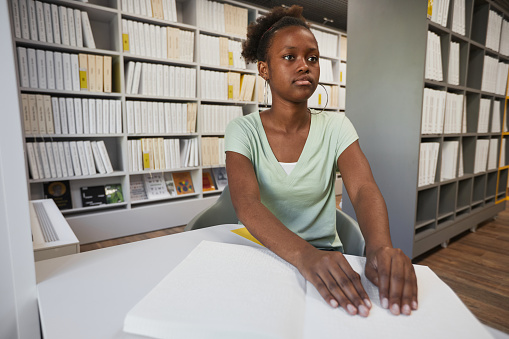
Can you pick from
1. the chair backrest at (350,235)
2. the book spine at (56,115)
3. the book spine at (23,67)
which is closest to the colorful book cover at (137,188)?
the book spine at (56,115)

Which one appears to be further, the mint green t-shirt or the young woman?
the mint green t-shirt


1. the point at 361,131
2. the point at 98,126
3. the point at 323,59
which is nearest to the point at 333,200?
the point at 361,131

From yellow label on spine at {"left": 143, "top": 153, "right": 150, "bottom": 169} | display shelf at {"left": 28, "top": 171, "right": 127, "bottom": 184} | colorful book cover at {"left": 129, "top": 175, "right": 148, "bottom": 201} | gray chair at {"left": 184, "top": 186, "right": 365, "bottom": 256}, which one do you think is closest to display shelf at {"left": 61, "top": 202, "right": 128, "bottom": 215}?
colorful book cover at {"left": 129, "top": 175, "right": 148, "bottom": 201}

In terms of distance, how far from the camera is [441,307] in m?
0.48

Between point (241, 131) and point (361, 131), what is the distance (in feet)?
5.76

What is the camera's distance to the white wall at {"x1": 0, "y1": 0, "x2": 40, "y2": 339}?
0.51 m

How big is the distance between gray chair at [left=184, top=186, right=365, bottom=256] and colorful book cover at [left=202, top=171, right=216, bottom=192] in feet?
7.41

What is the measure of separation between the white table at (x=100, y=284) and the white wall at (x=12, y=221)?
39 millimetres

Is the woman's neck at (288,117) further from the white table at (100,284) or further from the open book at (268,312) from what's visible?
the open book at (268,312)

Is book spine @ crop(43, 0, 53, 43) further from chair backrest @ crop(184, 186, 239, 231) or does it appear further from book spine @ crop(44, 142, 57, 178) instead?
chair backrest @ crop(184, 186, 239, 231)

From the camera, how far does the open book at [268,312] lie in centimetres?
42

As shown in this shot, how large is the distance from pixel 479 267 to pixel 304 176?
7.14ft

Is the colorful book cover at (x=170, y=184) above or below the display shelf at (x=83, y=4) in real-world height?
below

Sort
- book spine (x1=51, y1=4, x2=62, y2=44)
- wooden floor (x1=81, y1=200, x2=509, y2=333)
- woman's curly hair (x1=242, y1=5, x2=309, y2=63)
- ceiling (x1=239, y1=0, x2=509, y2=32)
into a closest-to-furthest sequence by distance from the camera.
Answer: woman's curly hair (x1=242, y1=5, x2=309, y2=63)
wooden floor (x1=81, y1=200, x2=509, y2=333)
book spine (x1=51, y1=4, x2=62, y2=44)
ceiling (x1=239, y1=0, x2=509, y2=32)
